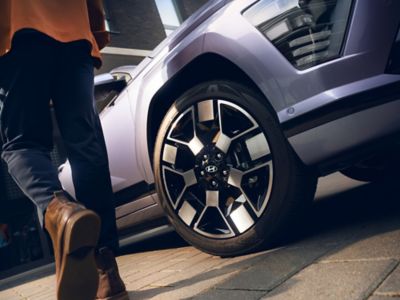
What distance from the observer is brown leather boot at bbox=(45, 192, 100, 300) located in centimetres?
129

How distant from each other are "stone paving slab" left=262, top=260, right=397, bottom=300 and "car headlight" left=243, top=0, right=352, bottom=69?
0.77m

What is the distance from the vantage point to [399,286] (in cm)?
105

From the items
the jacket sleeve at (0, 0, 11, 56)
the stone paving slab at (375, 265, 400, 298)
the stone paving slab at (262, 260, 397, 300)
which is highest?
the jacket sleeve at (0, 0, 11, 56)

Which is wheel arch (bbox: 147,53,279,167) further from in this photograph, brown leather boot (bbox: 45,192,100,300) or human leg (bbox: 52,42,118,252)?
brown leather boot (bbox: 45,192,100,300)

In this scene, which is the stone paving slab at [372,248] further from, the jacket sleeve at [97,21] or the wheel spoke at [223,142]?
the jacket sleeve at [97,21]

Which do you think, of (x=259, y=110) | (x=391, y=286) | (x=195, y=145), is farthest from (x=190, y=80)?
(x=391, y=286)

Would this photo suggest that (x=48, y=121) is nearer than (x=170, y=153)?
Yes

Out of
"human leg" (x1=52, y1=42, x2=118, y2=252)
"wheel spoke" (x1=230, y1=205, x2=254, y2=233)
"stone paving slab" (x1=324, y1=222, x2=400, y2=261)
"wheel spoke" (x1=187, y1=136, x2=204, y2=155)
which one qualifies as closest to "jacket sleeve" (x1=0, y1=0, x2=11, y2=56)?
"human leg" (x1=52, y1=42, x2=118, y2=252)

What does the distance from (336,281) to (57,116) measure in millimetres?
1185

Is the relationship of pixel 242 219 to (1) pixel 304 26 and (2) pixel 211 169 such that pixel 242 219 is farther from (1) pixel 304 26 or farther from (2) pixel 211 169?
(1) pixel 304 26

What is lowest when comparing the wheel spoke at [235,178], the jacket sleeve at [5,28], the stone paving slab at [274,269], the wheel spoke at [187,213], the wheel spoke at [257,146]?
the stone paving slab at [274,269]

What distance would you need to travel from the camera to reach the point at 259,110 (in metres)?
1.77

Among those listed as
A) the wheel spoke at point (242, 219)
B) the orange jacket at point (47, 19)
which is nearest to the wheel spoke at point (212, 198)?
the wheel spoke at point (242, 219)

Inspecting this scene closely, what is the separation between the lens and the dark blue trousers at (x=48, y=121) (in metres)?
1.52
